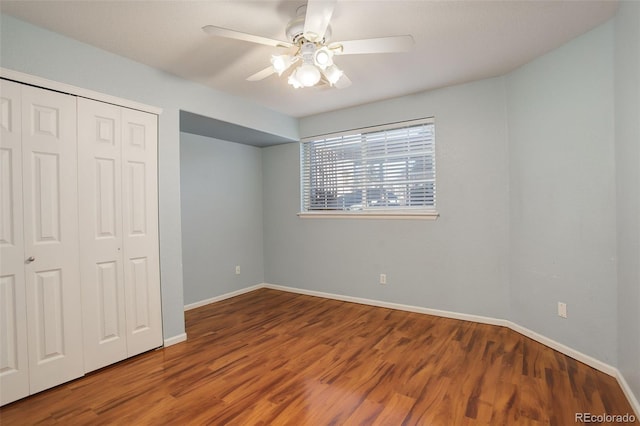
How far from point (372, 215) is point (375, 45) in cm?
235

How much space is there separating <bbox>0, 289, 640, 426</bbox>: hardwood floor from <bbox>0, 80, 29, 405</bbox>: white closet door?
0.20m

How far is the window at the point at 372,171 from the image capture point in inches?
143

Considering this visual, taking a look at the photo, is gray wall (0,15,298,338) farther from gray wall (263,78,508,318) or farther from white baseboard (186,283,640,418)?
gray wall (263,78,508,318)

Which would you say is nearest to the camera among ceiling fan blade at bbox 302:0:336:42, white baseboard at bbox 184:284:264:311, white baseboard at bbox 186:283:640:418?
ceiling fan blade at bbox 302:0:336:42

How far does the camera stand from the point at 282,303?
4.16 m

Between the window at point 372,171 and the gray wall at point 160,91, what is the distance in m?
1.14

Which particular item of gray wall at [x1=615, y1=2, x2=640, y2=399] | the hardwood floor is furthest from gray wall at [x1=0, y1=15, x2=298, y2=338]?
gray wall at [x1=615, y1=2, x2=640, y2=399]

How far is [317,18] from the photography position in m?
1.65

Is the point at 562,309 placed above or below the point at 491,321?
above

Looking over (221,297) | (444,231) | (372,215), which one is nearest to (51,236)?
(221,297)

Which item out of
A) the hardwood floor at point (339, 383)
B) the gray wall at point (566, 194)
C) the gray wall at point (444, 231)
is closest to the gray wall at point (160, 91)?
the hardwood floor at point (339, 383)

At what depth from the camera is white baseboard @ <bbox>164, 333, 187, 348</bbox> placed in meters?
2.86

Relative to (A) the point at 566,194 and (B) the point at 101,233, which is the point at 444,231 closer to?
(A) the point at 566,194

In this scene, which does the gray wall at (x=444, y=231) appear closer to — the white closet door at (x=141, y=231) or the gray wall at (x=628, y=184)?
the gray wall at (x=628, y=184)
